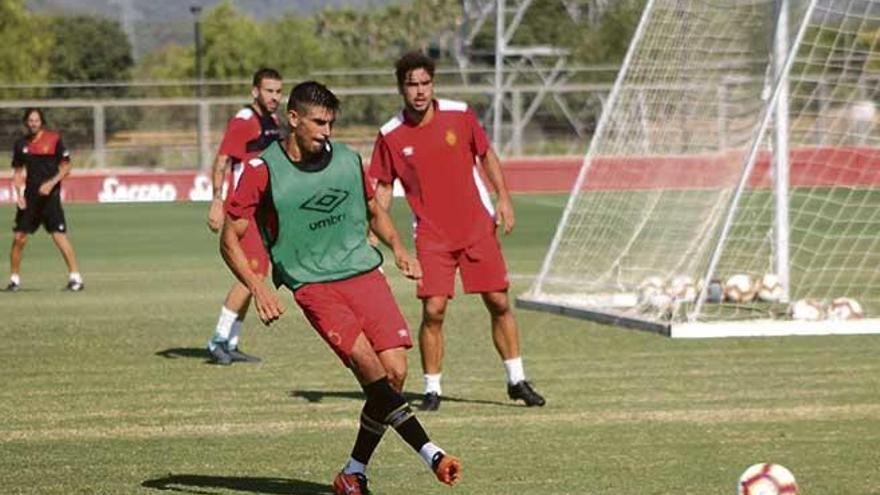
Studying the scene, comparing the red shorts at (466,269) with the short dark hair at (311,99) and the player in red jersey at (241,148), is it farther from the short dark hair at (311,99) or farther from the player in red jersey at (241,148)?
the short dark hair at (311,99)

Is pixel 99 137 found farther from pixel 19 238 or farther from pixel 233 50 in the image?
pixel 233 50

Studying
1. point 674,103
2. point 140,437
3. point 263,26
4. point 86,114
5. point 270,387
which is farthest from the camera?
point 263,26

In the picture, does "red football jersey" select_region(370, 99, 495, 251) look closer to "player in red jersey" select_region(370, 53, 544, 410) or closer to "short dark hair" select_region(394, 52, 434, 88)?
"player in red jersey" select_region(370, 53, 544, 410)

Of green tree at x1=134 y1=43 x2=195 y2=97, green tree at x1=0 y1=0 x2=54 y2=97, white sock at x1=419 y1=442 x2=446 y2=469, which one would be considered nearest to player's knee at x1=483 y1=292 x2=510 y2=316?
white sock at x1=419 y1=442 x2=446 y2=469

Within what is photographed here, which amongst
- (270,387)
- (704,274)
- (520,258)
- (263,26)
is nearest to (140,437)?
(270,387)

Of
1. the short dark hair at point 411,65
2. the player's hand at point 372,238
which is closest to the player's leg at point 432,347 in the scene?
the player's hand at point 372,238

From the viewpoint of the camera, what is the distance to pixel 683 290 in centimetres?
1623

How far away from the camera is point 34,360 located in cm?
1490

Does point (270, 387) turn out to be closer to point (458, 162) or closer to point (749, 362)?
point (458, 162)

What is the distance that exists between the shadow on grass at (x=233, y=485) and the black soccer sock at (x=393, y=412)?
500mm

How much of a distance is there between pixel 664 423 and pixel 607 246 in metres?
8.72

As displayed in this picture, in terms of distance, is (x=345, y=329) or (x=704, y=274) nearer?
(x=345, y=329)

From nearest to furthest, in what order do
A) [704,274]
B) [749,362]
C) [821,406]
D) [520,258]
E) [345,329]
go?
1. [345,329]
2. [821,406]
3. [749,362]
4. [704,274]
5. [520,258]

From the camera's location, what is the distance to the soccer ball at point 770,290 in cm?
A: 1744
